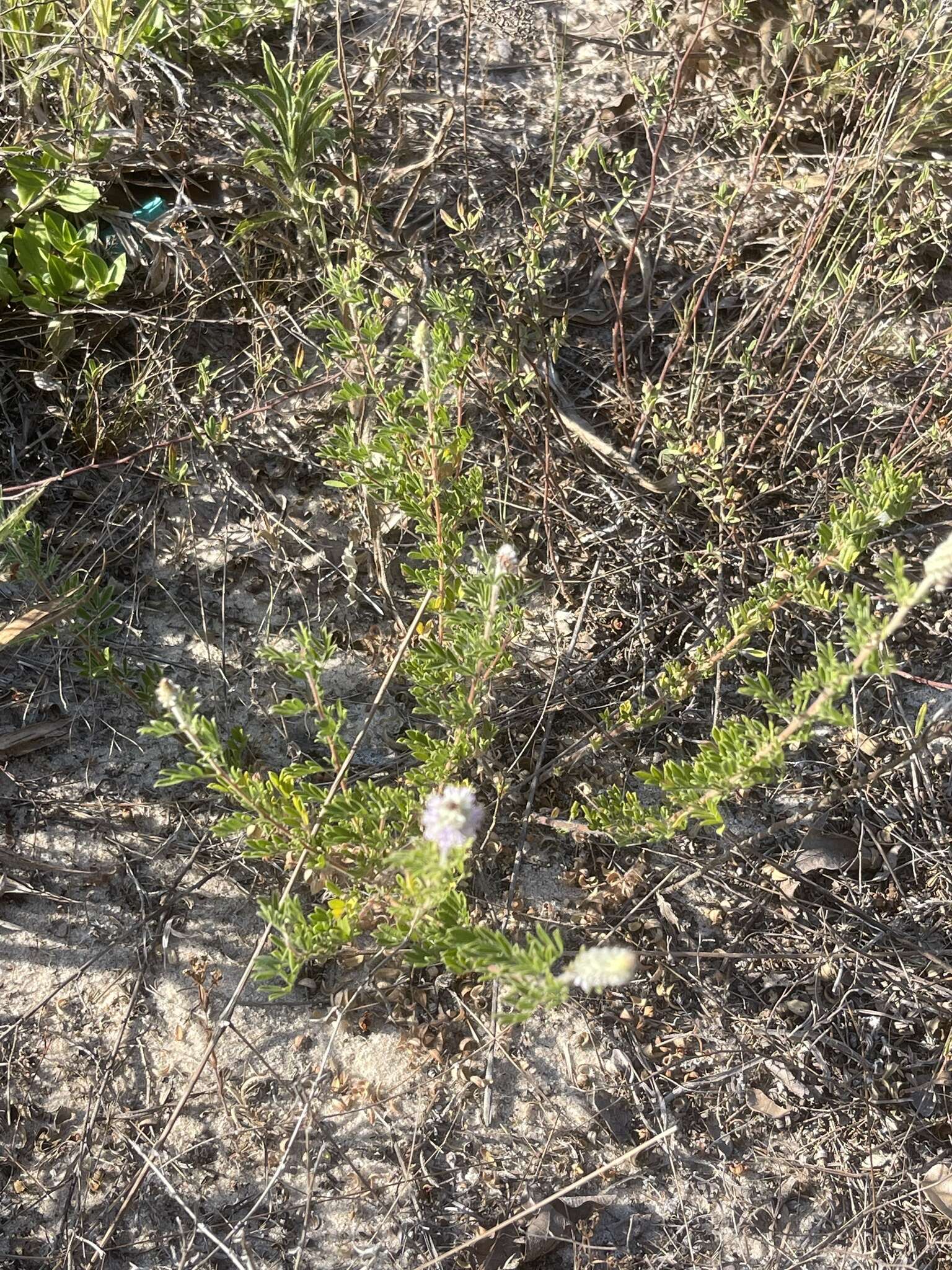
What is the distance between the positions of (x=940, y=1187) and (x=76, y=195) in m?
3.45

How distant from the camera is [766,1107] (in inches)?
96.8

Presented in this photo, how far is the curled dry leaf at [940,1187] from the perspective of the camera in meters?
2.38

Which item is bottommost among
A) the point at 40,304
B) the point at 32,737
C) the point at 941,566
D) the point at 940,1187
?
the point at 940,1187

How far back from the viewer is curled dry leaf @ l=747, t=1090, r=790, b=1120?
8.05ft

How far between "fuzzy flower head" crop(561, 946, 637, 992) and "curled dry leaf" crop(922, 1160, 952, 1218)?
4.51ft

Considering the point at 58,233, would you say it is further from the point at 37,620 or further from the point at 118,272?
the point at 37,620

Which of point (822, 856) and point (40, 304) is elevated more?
point (40, 304)

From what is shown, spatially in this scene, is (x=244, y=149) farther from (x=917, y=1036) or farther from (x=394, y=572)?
(x=917, y=1036)

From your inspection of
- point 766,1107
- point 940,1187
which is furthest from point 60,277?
point 940,1187

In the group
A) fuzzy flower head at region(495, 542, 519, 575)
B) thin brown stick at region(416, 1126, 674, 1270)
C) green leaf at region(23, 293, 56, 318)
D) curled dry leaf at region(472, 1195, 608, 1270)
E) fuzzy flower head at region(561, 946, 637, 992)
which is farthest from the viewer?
green leaf at region(23, 293, 56, 318)

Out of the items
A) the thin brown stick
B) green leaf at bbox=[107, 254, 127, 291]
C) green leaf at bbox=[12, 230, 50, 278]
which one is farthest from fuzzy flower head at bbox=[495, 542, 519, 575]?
green leaf at bbox=[12, 230, 50, 278]

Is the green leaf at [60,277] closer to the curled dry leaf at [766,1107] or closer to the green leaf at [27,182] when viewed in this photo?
the green leaf at [27,182]

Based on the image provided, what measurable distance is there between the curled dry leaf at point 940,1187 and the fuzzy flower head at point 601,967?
1375 millimetres

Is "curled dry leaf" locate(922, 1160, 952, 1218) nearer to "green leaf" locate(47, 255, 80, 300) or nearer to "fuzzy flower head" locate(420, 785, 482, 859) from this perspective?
"fuzzy flower head" locate(420, 785, 482, 859)
